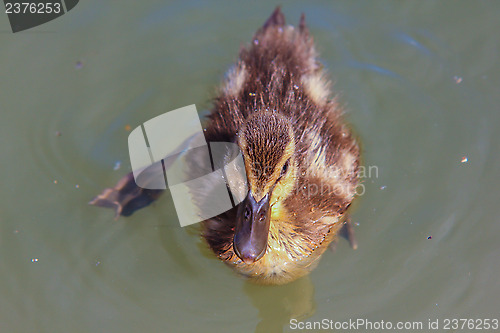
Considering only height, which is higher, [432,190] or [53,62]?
[53,62]

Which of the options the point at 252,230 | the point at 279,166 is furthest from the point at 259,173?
the point at 252,230

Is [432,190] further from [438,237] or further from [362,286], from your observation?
[362,286]

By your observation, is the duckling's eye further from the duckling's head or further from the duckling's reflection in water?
the duckling's reflection in water

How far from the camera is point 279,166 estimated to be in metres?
2.53

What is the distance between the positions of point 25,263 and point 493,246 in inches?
110

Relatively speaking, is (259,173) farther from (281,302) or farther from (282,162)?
(281,302)

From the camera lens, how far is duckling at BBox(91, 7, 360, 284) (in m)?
2.51

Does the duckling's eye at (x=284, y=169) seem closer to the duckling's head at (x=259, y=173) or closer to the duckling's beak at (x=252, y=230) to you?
the duckling's head at (x=259, y=173)

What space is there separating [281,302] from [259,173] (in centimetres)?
103

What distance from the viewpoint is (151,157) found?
3.54 metres

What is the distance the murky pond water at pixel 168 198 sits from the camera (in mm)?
A: 3102

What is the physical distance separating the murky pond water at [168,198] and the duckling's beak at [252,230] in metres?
0.71

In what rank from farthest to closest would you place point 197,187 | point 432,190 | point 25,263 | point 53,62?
point 53,62 < point 432,190 < point 25,263 < point 197,187

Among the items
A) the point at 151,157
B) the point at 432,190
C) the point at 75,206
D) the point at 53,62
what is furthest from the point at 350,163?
the point at 53,62
